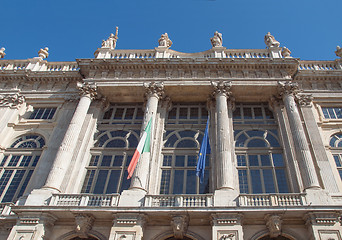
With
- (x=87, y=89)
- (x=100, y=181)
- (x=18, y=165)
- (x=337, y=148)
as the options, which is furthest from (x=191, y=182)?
(x=18, y=165)

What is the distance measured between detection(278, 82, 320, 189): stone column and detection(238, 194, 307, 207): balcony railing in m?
1.24

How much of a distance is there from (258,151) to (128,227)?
9.93 metres

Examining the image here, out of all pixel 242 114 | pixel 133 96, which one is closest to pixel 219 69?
pixel 242 114

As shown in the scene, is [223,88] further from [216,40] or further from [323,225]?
[323,225]

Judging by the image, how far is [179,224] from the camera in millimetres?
14992

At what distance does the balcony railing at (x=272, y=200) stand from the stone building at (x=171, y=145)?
69 mm

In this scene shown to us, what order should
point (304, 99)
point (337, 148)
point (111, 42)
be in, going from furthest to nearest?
point (111, 42)
point (304, 99)
point (337, 148)

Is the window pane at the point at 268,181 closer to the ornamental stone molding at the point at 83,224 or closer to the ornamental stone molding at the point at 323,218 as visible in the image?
the ornamental stone molding at the point at 323,218

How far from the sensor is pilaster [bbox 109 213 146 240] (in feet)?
47.8

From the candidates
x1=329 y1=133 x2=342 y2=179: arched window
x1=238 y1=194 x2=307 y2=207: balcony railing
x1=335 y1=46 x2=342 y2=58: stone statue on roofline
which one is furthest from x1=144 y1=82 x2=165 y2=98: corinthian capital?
x1=335 y1=46 x2=342 y2=58: stone statue on roofline

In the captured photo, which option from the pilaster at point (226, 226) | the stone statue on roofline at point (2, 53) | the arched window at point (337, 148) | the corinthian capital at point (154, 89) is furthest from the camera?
the stone statue on roofline at point (2, 53)

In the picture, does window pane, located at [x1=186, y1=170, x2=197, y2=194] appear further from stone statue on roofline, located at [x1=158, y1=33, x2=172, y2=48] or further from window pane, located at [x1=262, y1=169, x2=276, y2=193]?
stone statue on roofline, located at [x1=158, y1=33, x2=172, y2=48]

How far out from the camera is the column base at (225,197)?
15.5 meters

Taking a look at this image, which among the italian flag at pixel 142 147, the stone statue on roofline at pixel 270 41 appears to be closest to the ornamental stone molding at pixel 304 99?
the stone statue on roofline at pixel 270 41
